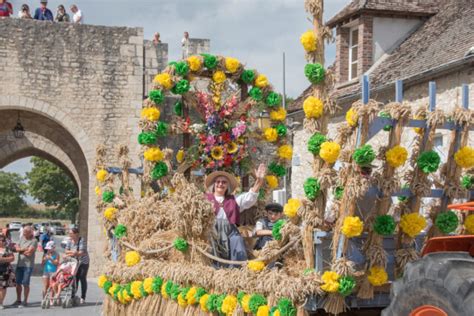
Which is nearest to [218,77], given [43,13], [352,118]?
[352,118]

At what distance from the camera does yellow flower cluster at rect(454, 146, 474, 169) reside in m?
5.90

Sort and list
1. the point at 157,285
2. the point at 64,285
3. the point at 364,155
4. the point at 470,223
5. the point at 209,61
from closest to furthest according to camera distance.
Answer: the point at 364,155 < the point at 470,223 < the point at 157,285 < the point at 209,61 < the point at 64,285

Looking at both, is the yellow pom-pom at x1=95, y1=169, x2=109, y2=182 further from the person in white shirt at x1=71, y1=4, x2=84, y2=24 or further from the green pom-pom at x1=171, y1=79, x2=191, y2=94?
the person in white shirt at x1=71, y1=4, x2=84, y2=24

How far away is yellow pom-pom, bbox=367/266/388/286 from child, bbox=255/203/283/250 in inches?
88.5

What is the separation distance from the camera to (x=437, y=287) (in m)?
4.44

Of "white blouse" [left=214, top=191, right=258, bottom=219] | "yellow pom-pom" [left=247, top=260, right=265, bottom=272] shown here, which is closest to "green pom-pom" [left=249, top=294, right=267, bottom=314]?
"yellow pom-pom" [left=247, top=260, right=265, bottom=272]

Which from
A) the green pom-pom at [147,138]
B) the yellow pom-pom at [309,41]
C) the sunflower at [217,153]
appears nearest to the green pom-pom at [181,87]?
the green pom-pom at [147,138]

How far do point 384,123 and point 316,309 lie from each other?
4.77 ft

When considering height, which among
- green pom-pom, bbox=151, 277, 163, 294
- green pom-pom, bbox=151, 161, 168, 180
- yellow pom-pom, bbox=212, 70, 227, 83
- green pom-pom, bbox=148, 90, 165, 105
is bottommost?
green pom-pom, bbox=151, 277, 163, 294

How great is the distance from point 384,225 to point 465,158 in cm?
96

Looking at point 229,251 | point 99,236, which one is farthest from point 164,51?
point 229,251

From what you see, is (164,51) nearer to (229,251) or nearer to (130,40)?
(130,40)

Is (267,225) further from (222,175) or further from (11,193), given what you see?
(11,193)

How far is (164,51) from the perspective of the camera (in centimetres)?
2052
